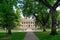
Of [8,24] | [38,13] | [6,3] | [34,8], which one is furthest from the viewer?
[38,13]

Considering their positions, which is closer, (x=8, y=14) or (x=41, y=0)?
(x=41, y=0)

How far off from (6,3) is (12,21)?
16298 millimetres

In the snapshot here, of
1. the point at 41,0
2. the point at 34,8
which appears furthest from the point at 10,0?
the point at 34,8

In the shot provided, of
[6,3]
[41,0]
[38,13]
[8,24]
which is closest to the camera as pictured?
[6,3]

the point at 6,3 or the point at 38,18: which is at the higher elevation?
the point at 6,3

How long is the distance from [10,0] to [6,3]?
96 cm

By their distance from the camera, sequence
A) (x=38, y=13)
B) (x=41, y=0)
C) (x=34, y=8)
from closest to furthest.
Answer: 1. (x=41, y=0)
2. (x=34, y=8)
3. (x=38, y=13)

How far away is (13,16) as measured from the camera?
1287 inches

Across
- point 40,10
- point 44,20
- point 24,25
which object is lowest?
point 24,25

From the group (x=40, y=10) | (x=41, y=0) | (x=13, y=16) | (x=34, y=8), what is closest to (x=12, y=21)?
(x=13, y=16)

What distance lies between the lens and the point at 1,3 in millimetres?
17781

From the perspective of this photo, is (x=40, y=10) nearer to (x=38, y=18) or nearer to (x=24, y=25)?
(x=38, y=18)

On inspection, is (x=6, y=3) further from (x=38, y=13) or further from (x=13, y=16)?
(x=38, y=13)

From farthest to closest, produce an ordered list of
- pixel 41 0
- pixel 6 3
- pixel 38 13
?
pixel 38 13, pixel 41 0, pixel 6 3
